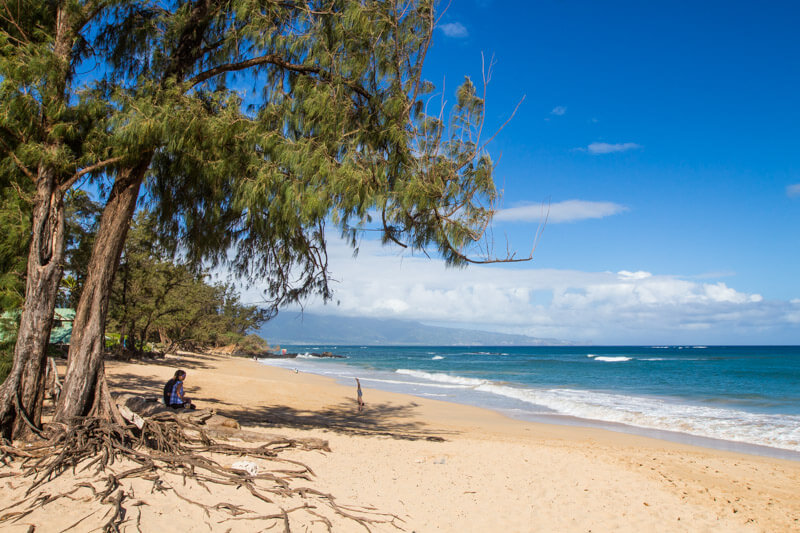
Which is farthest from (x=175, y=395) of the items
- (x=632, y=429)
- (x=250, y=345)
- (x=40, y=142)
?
(x=250, y=345)

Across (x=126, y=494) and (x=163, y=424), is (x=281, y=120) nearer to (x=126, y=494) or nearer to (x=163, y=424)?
(x=163, y=424)

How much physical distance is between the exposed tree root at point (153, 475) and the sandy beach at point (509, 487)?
0.25 ft

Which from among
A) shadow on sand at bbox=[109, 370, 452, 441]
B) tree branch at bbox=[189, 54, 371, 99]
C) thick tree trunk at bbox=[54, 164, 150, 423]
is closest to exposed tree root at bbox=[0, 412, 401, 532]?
thick tree trunk at bbox=[54, 164, 150, 423]

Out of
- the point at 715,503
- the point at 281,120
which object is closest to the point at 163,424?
the point at 281,120

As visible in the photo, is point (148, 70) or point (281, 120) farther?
point (148, 70)

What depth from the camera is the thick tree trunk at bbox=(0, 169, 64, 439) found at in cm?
549

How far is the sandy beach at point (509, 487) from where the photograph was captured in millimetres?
4578

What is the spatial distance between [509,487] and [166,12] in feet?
25.5

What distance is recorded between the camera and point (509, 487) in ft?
21.0

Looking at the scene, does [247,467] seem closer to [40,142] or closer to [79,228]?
[40,142]

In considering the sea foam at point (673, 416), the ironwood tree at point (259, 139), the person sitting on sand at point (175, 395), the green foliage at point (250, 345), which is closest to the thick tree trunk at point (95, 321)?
the ironwood tree at point (259, 139)

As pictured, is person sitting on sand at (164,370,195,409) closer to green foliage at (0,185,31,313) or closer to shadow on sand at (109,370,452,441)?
shadow on sand at (109,370,452,441)

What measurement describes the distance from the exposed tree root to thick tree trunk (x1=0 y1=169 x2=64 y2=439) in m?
0.31

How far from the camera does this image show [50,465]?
4773 millimetres
